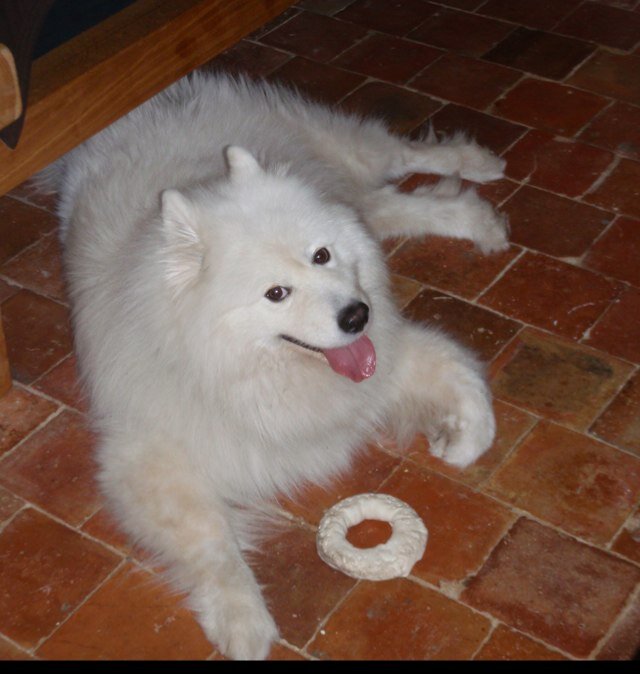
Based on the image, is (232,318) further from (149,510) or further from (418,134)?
(418,134)

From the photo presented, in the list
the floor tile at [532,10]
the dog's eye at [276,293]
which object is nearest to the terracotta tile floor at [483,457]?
the floor tile at [532,10]

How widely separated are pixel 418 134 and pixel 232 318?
204 cm

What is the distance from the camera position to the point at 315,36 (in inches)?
190

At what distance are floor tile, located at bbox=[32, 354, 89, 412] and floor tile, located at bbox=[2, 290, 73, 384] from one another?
0.03 meters

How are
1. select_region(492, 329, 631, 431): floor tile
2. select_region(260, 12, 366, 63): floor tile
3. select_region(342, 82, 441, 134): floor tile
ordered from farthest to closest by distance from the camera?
select_region(260, 12, 366, 63): floor tile, select_region(342, 82, 441, 134): floor tile, select_region(492, 329, 631, 431): floor tile

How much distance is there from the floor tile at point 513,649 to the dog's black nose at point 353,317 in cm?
85

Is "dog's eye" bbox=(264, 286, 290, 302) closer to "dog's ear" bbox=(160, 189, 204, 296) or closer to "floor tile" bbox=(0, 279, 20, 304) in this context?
"dog's ear" bbox=(160, 189, 204, 296)

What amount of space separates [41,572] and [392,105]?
8.51 ft

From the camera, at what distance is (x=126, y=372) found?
267 centimetres

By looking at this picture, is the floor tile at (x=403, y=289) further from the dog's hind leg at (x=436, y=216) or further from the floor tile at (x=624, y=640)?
the floor tile at (x=624, y=640)

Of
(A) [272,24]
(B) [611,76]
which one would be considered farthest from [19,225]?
(B) [611,76]

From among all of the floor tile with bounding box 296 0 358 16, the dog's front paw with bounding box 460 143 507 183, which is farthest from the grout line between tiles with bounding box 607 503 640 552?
the floor tile with bounding box 296 0 358 16

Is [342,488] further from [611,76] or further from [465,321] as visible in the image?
[611,76]

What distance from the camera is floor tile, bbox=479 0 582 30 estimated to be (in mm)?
4797
